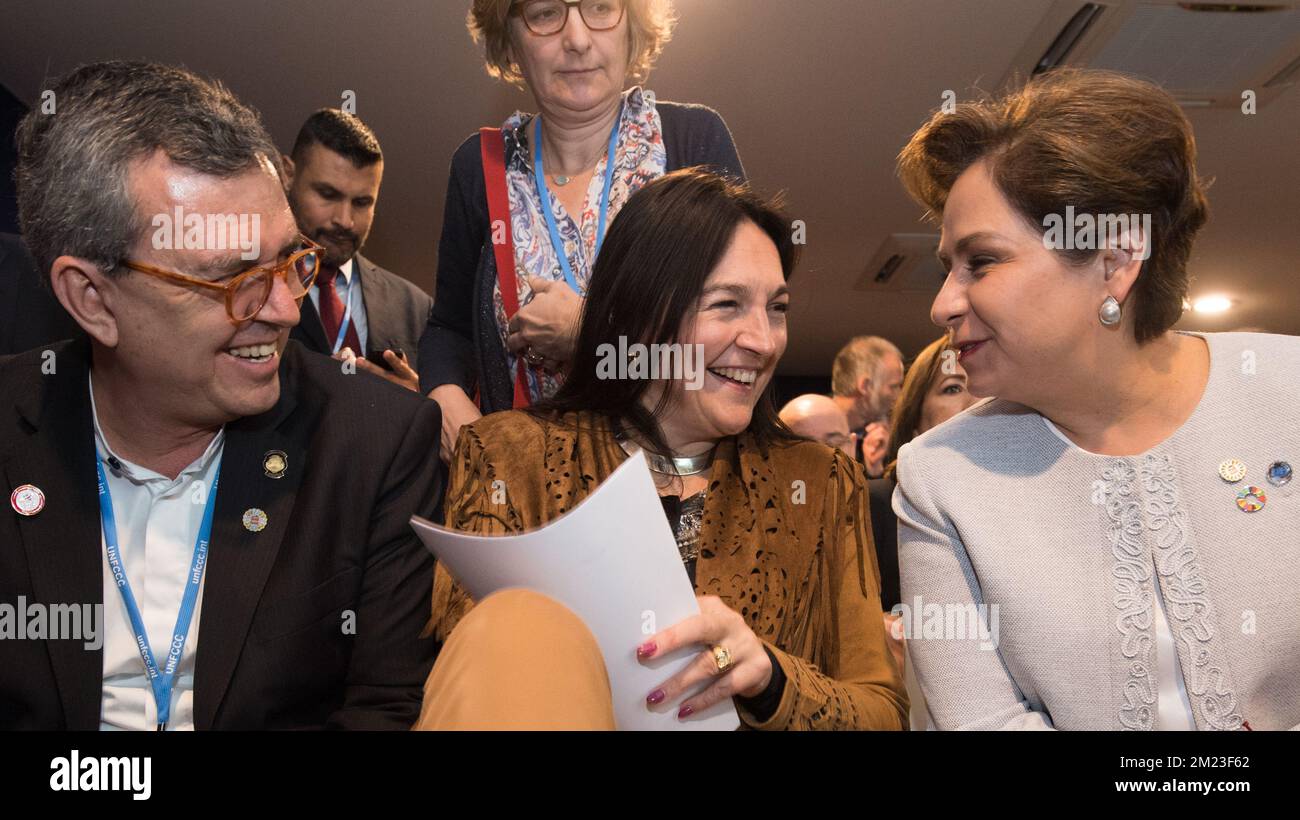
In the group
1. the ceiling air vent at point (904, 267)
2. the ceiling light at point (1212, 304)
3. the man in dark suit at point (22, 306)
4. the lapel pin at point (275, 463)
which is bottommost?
the lapel pin at point (275, 463)

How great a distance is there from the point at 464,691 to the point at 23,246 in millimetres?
1801

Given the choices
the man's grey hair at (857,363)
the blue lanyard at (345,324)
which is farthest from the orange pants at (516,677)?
the man's grey hair at (857,363)

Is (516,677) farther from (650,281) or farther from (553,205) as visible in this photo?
(553,205)

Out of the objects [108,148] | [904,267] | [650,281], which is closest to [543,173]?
[650,281]

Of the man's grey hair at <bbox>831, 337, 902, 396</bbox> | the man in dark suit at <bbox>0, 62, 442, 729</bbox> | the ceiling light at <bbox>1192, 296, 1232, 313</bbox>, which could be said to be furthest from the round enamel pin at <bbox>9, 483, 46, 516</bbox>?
the ceiling light at <bbox>1192, 296, 1232, 313</bbox>

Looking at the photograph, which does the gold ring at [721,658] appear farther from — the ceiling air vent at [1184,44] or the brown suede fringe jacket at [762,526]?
the ceiling air vent at [1184,44]

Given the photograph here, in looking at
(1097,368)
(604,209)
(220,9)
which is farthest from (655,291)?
(220,9)

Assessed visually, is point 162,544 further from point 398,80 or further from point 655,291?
point 398,80

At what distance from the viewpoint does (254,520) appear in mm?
1786

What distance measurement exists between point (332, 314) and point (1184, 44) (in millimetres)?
3732

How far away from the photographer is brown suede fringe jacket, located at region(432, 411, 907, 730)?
185 centimetres

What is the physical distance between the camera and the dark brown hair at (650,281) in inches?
80.3

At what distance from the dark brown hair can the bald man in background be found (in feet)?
7.85

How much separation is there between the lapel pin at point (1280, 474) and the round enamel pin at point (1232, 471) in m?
0.04
